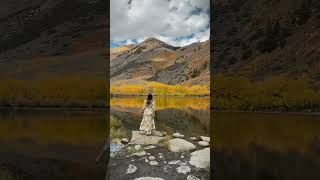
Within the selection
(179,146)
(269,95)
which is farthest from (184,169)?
(269,95)

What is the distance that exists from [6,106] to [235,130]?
23285 mm

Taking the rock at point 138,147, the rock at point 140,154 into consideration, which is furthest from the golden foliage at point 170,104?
the rock at point 140,154

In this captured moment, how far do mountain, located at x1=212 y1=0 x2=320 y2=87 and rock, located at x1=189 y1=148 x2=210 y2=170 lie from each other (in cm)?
1850

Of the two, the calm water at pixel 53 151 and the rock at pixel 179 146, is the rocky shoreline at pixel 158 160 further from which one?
the calm water at pixel 53 151

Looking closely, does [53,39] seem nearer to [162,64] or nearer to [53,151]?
[53,151]

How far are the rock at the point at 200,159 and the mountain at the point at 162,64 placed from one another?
69794 mm

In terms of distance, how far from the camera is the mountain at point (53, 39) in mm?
35375

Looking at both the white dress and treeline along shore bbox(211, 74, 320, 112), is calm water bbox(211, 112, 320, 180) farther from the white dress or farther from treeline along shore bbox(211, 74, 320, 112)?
treeline along shore bbox(211, 74, 320, 112)

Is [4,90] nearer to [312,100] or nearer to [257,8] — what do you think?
[312,100]

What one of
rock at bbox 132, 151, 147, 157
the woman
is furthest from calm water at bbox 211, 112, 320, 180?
the woman

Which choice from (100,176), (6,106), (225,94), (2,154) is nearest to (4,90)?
(6,106)

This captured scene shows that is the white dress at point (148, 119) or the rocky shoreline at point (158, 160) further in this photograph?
the white dress at point (148, 119)

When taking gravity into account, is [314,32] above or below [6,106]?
above

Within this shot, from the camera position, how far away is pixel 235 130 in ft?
49.0
